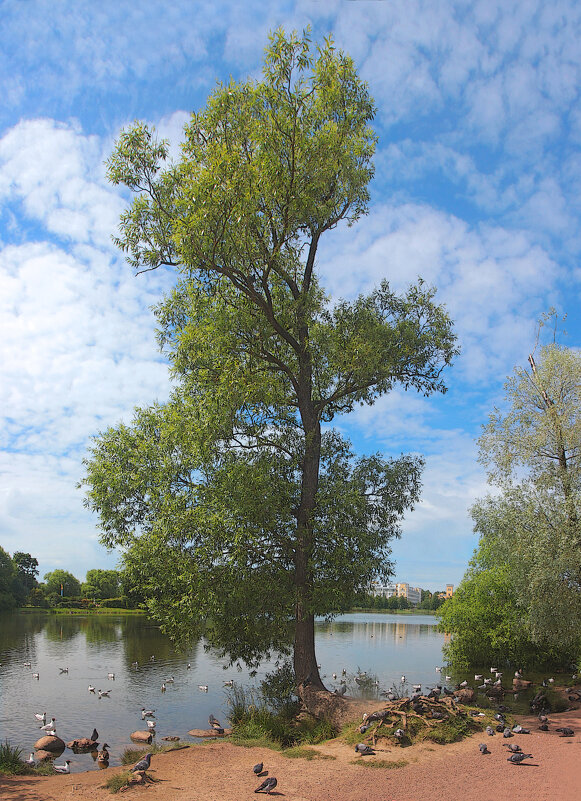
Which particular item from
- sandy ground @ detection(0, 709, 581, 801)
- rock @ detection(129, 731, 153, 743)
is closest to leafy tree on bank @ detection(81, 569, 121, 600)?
rock @ detection(129, 731, 153, 743)

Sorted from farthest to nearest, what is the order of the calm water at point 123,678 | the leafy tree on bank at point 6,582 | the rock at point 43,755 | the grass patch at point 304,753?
the leafy tree on bank at point 6,582 → the calm water at point 123,678 → the rock at point 43,755 → the grass patch at point 304,753

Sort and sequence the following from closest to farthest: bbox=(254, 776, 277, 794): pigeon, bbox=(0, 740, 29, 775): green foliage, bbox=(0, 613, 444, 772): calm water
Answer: bbox=(254, 776, 277, 794): pigeon, bbox=(0, 740, 29, 775): green foliage, bbox=(0, 613, 444, 772): calm water

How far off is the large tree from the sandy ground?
4.16 metres

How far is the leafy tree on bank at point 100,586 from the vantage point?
388 ft

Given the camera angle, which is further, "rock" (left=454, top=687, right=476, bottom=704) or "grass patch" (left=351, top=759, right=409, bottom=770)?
"rock" (left=454, top=687, right=476, bottom=704)

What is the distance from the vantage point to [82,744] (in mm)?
17938

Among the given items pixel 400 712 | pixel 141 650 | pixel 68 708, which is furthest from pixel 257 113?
pixel 141 650

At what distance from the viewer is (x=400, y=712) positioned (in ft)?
46.9

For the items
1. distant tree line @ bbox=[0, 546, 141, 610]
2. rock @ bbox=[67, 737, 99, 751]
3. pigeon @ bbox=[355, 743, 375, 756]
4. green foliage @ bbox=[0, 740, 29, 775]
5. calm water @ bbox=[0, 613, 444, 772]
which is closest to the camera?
pigeon @ bbox=[355, 743, 375, 756]

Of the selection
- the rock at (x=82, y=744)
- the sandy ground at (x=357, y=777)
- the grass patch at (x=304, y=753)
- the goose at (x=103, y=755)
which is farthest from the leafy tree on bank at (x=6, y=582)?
the grass patch at (x=304, y=753)

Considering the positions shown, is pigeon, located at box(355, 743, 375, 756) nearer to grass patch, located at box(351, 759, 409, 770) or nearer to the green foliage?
grass patch, located at box(351, 759, 409, 770)

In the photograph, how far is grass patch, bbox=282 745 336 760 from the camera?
13.0 m

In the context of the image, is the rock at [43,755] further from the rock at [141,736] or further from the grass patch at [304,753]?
the grass patch at [304,753]

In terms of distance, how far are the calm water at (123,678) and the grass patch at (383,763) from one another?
7826 mm
